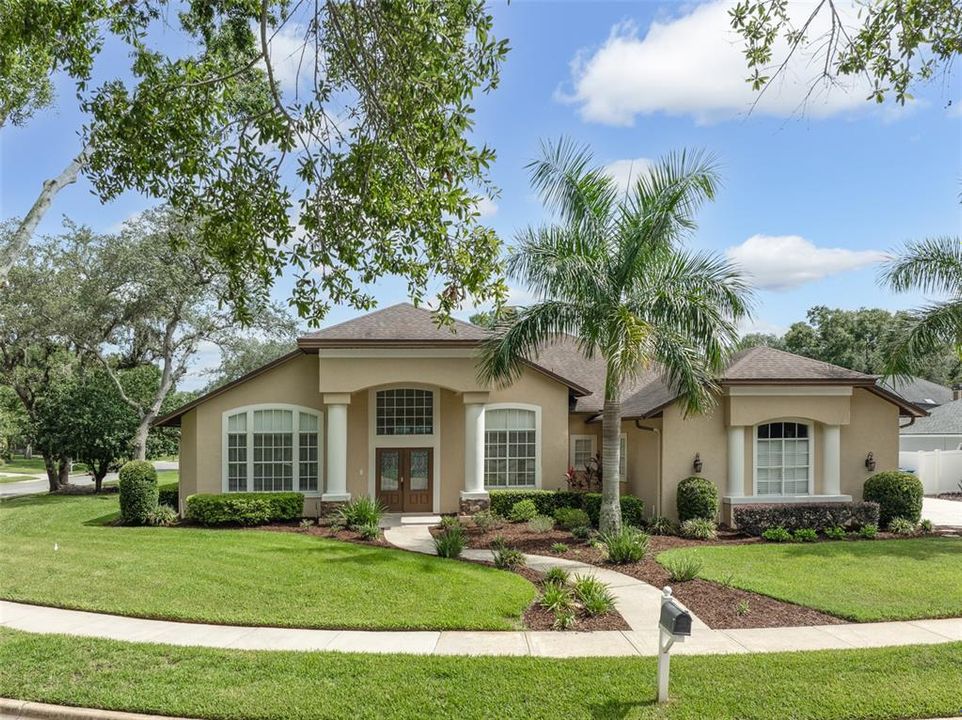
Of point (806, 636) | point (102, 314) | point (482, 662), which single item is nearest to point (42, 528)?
point (102, 314)

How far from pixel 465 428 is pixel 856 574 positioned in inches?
397

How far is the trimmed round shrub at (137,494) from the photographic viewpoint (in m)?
17.6

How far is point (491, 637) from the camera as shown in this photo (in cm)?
873

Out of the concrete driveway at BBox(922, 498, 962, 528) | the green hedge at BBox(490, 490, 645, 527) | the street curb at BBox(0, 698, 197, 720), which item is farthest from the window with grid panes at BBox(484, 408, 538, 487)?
the street curb at BBox(0, 698, 197, 720)

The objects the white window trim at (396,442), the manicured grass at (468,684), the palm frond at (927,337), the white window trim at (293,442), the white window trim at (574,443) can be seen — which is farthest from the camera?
the white window trim at (574,443)

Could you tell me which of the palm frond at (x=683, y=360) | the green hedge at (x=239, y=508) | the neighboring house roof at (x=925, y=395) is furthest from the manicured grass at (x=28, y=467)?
the neighboring house roof at (x=925, y=395)

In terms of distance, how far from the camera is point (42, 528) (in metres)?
17.3

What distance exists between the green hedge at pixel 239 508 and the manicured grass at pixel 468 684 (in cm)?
923

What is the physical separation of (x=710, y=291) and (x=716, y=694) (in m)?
9.35

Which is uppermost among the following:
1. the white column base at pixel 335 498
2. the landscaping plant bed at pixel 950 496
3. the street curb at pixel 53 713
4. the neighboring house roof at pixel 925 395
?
the neighboring house roof at pixel 925 395

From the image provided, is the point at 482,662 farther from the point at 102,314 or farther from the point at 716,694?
the point at 102,314

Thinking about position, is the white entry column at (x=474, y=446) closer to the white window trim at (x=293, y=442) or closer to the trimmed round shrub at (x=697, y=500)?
the white window trim at (x=293, y=442)

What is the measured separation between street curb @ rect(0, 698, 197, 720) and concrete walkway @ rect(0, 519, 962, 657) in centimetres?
171

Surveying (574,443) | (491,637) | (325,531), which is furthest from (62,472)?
(491,637)
